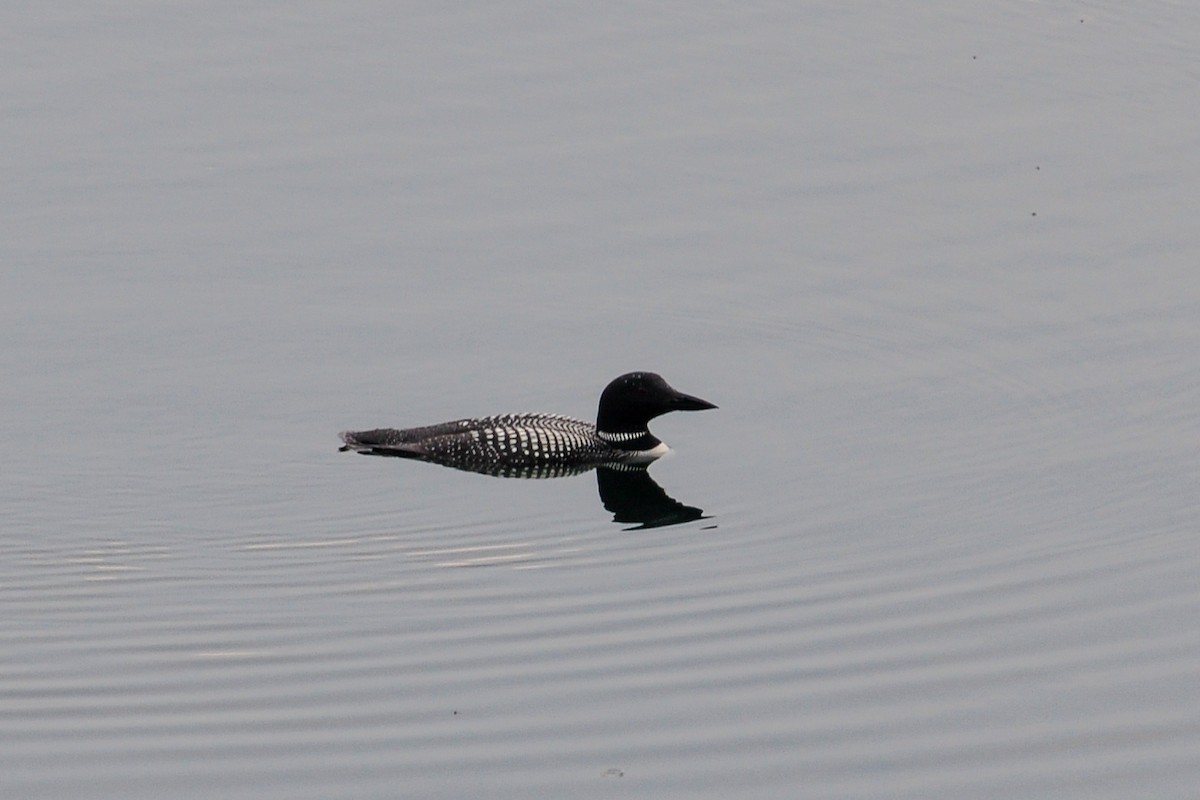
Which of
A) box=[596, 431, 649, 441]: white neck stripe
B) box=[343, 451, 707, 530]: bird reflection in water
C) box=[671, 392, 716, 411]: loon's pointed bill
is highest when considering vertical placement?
box=[671, 392, 716, 411]: loon's pointed bill

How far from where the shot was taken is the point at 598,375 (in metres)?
13.5

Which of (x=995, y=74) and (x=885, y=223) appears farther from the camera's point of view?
(x=995, y=74)

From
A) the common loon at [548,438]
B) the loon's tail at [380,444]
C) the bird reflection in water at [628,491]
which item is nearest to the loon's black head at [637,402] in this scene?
the common loon at [548,438]

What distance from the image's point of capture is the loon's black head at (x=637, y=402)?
1265 centimetres

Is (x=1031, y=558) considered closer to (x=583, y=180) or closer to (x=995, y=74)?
(x=583, y=180)

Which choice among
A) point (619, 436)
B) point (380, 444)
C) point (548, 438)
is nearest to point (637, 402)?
point (619, 436)

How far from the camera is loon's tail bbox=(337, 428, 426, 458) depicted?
1233 centimetres

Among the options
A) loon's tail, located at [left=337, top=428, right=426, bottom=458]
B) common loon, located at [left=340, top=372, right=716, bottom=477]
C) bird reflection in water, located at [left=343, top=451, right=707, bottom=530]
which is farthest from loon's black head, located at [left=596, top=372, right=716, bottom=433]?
loon's tail, located at [left=337, top=428, right=426, bottom=458]

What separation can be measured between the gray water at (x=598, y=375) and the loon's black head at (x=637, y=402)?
0.50 meters

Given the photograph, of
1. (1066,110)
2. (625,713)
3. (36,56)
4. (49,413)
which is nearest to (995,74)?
(1066,110)

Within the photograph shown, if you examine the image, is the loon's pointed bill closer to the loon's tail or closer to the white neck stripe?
the white neck stripe

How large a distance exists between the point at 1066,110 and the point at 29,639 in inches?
432

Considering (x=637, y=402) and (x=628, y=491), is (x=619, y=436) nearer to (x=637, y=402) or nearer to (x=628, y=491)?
(x=637, y=402)

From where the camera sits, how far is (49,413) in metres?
12.5
